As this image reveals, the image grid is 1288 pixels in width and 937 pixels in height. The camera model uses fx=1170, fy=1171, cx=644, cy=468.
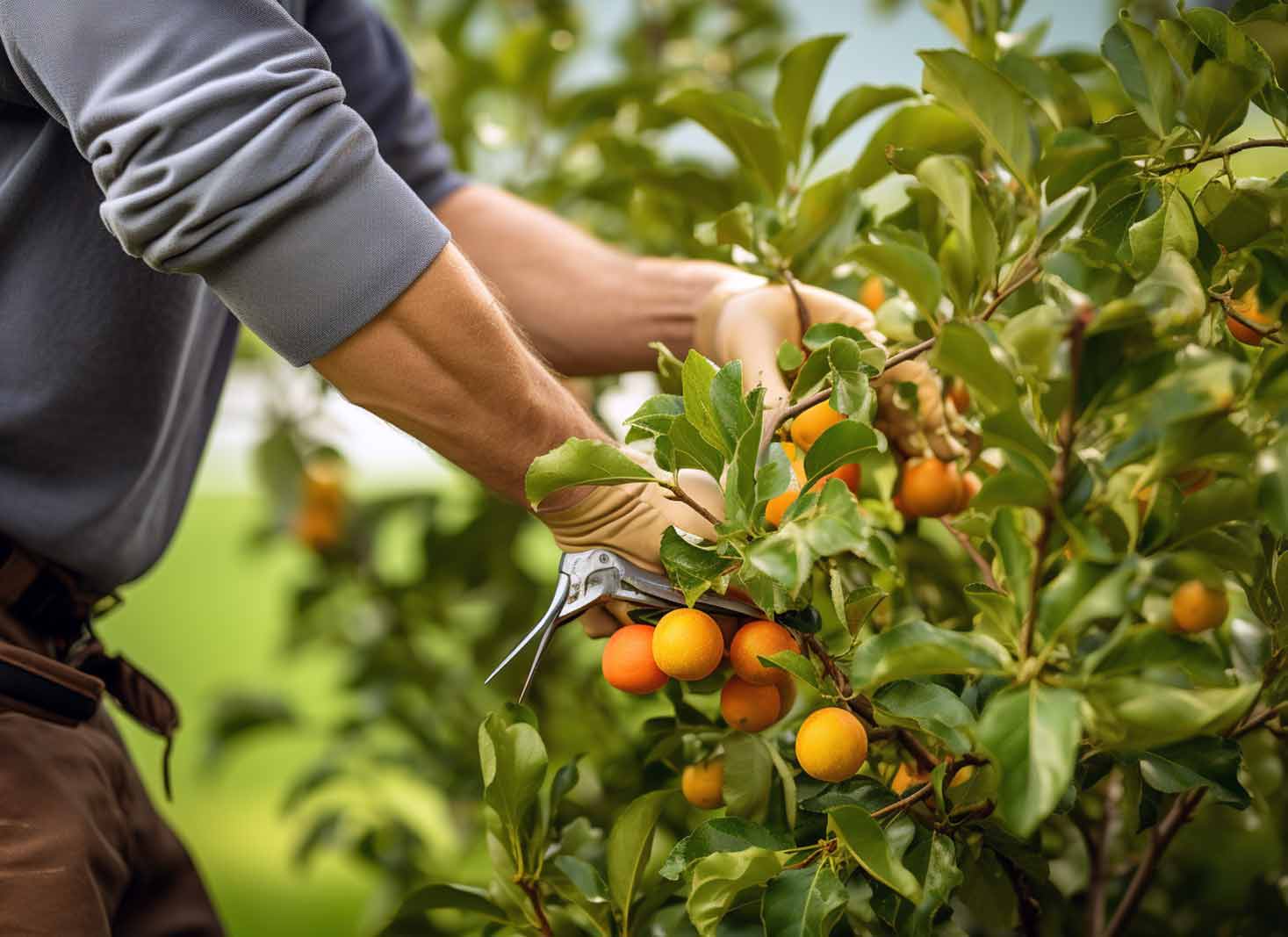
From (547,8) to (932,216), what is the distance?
151 centimetres

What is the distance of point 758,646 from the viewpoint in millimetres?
788

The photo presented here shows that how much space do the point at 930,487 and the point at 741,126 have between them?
369 millimetres

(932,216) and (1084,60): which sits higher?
(1084,60)

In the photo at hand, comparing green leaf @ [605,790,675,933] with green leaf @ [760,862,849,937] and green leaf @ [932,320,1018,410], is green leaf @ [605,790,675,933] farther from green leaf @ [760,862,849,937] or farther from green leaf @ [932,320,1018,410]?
green leaf @ [932,320,1018,410]

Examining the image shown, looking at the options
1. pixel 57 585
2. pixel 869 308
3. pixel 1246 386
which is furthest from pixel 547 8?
pixel 1246 386

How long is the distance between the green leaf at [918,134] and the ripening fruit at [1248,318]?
0.28m

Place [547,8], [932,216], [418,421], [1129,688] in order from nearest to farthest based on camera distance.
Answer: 1. [1129,688]
2. [418,421]
3. [932,216]
4. [547,8]

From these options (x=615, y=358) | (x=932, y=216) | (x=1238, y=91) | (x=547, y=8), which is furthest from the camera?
(x=547, y=8)

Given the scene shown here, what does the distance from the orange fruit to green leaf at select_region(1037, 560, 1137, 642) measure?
0.29m

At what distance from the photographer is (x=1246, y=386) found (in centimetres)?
63

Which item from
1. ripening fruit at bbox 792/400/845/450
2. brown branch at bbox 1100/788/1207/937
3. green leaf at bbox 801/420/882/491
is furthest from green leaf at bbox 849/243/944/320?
brown branch at bbox 1100/788/1207/937

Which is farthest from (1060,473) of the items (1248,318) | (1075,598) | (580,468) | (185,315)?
(185,315)

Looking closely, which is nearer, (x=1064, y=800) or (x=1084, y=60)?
(x=1064, y=800)

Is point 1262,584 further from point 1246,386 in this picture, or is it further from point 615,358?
point 615,358
